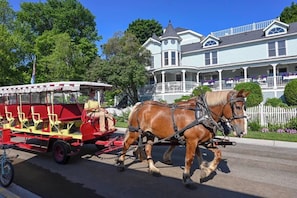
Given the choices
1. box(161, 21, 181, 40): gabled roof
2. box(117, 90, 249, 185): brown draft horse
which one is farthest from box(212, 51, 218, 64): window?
box(117, 90, 249, 185): brown draft horse

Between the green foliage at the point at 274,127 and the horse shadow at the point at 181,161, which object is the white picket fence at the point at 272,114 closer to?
the green foliage at the point at 274,127

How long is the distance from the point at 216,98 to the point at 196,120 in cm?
64

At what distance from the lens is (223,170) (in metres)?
6.06

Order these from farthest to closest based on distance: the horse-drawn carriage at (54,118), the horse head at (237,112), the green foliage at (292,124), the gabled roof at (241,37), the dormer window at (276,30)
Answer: the gabled roof at (241,37) → the dormer window at (276,30) → the green foliage at (292,124) → the horse-drawn carriage at (54,118) → the horse head at (237,112)

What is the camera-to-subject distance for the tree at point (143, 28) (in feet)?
180

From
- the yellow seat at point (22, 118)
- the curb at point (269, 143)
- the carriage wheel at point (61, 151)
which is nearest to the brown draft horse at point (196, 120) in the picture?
the carriage wheel at point (61, 151)

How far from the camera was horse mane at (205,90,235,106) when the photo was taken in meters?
4.85

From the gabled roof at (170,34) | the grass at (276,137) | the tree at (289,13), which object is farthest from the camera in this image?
the tree at (289,13)

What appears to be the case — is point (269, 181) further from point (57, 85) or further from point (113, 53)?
point (113, 53)

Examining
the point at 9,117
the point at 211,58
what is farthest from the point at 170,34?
the point at 9,117

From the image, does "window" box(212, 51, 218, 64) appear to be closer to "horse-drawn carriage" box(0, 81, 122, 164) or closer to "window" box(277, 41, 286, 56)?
"window" box(277, 41, 286, 56)

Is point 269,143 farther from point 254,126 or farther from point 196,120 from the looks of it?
point 196,120

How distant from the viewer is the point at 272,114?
13.5 meters

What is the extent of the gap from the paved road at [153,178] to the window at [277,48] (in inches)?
858
